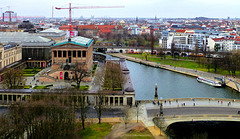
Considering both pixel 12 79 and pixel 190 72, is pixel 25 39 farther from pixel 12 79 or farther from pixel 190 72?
pixel 190 72

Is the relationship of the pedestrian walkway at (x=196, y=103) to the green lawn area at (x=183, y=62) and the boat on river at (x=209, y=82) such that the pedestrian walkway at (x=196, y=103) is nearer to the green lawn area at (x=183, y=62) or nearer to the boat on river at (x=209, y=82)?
the boat on river at (x=209, y=82)

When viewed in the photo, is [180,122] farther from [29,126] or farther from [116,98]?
[29,126]

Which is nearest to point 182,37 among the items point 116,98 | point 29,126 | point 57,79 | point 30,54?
point 30,54

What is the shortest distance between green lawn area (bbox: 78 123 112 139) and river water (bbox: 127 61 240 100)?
1659 centimetres

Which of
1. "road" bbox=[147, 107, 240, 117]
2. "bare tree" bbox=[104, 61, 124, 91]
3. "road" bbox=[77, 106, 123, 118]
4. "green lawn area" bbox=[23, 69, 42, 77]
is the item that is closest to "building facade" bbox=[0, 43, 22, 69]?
"green lawn area" bbox=[23, 69, 42, 77]

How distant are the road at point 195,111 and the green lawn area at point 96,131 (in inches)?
258

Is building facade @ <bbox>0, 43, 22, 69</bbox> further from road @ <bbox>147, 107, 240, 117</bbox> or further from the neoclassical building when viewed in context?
road @ <bbox>147, 107, 240, 117</bbox>

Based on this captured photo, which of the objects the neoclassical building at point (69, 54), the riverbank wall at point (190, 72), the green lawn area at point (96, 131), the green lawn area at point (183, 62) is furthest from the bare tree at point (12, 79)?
the green lawn area at point (183, 62)

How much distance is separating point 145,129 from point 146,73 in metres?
41.9

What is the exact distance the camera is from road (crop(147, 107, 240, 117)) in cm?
3960

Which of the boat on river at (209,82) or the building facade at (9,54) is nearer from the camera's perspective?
the building facade at (9,54)

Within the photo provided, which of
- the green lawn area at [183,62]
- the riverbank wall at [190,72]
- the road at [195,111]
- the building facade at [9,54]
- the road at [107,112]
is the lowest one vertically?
the road at [107,112]

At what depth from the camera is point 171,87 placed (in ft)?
200

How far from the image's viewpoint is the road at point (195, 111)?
3960 cm
